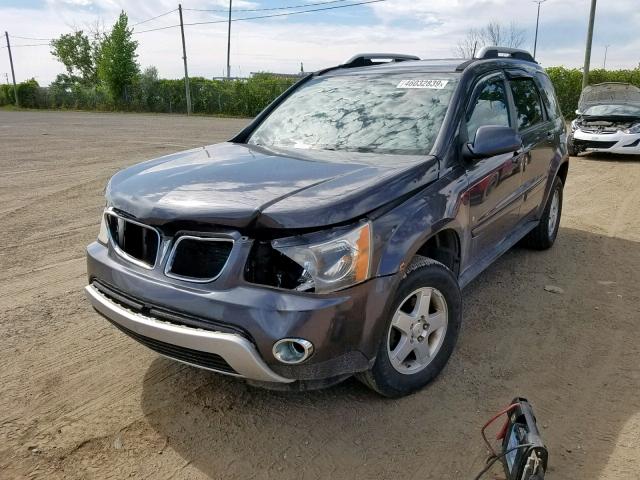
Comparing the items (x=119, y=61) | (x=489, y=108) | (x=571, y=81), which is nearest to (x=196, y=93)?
(x=119, y=61)

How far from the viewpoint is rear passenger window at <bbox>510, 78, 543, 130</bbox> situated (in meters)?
4.49

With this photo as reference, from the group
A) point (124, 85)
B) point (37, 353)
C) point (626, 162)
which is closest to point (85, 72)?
point (124, 85)

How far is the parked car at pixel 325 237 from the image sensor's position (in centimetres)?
243

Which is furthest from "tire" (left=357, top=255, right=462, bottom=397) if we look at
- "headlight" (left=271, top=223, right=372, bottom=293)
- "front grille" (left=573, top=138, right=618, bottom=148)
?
"front grille" (left=573, top=138, right=618, bottom=148)

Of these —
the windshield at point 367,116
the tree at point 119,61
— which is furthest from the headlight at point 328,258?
the tree at point 119,61

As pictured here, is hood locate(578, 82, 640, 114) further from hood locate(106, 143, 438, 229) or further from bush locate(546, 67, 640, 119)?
bush locate(546, 67, 640, 119)

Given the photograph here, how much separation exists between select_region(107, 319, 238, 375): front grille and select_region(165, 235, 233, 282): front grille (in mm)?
342

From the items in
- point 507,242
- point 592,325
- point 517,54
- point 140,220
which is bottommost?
point 592,325

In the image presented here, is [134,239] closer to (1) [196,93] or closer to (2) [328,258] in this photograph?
(2) [328,258]

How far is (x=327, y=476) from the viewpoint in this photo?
2.45 metres

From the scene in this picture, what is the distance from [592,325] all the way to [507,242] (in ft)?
2.83

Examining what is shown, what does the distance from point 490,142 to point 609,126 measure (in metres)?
10.6

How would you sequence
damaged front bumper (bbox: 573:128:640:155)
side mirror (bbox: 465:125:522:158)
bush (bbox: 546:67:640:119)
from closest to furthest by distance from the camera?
side mirror (bbox: 465:125:522:158), damaged front bumper (bbox: 573:128:640:155), bush (bbox: 546:67:640:119)

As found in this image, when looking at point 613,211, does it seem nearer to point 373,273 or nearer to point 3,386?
point 373,273
